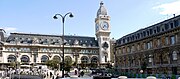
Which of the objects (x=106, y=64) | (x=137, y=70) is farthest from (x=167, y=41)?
(x=106, y=64)

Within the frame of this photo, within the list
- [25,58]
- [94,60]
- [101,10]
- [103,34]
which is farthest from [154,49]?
[101,10]

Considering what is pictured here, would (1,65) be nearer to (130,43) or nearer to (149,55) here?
(130,43)

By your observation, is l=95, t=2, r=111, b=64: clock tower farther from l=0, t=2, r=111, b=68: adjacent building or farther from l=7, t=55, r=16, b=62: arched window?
l=7, t=55, r=16, b=62: arched window

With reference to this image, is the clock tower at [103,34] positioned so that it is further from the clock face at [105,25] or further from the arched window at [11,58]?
the arched window at [11,58]

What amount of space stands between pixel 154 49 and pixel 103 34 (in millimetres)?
56366

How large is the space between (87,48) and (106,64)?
1025 centimetres

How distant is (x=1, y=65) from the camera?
291 feet

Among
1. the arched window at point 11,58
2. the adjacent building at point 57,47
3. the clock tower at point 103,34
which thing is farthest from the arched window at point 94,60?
the arched window at point 11,58

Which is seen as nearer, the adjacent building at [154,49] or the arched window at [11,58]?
the adjacent building at [154,49]

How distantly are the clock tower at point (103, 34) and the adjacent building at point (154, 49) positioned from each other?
37.2 metres

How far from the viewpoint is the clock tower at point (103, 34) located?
105 meters

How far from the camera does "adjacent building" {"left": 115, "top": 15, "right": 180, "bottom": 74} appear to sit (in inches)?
1774

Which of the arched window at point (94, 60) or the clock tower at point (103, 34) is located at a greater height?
the clock tower at point (103, 34)

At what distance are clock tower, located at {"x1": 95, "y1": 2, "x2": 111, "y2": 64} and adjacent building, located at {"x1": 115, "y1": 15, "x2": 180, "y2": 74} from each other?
3715 cm
